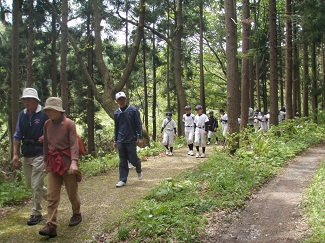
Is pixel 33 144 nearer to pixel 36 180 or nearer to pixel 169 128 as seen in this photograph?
pixel 36 180

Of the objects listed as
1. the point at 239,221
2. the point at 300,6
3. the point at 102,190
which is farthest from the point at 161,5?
the point at 239,221

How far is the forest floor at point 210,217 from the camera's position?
4965 mm

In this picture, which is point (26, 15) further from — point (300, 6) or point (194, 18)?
point (300, 6)

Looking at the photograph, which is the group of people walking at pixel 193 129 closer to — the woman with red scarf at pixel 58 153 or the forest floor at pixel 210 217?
the forest floor at pixel 210 217

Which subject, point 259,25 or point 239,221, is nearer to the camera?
point 239,221

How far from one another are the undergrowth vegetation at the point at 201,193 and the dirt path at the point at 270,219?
24 centimetres

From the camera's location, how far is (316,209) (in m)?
5.62

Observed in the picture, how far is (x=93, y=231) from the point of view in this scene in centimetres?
508

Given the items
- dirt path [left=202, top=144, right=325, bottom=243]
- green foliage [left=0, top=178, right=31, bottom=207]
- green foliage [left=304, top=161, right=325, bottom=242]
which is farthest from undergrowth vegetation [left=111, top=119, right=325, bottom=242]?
green foliage [left=0, top=178, right=31, bottom=207]

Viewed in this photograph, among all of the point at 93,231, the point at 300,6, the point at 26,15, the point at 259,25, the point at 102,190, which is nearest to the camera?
the point at 93,231

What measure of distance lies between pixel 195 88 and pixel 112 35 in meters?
11.7

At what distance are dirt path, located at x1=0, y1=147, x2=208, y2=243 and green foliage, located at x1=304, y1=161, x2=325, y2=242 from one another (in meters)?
3.14

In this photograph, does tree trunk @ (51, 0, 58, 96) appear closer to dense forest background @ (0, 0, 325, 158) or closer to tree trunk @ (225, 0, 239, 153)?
dense forest background @ (0, 0, 325, 158)

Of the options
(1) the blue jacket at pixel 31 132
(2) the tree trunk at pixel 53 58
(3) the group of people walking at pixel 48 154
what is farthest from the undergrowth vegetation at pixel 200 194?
(2) the tree trunk at pixel 53 58
